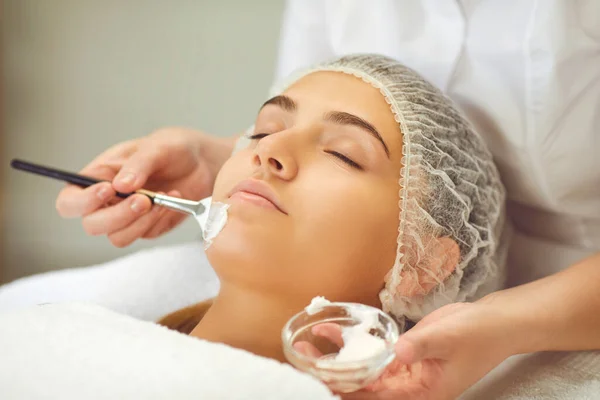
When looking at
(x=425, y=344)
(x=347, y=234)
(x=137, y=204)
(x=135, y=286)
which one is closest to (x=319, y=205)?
(x=347, y=234)

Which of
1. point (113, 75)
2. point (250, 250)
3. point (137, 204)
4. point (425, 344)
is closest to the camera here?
point (425, 344)

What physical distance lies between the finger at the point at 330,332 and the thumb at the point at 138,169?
0.57 meters

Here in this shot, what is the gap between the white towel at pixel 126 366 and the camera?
63cm

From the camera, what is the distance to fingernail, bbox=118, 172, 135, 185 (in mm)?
1140

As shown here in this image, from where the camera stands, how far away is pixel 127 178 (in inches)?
45.1

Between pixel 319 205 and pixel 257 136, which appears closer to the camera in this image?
pixel 319 205

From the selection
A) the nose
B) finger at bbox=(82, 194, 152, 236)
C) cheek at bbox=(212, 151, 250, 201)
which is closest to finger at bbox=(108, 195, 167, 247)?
finger at bbox=(82, 194, 152, 236)

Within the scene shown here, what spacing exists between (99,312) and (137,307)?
475 millimetres

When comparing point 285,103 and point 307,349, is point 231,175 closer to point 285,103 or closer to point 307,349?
point 285,103

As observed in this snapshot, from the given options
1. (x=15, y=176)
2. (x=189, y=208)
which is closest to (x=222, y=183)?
(x=189, y=208)

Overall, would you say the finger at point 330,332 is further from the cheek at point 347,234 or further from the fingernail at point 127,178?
the fingernail at point 127,178

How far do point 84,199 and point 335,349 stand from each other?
0.64 meters

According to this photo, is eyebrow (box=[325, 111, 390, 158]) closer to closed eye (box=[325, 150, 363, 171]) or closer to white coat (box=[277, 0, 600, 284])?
closed eye (box=[325, 150, 363, 171])

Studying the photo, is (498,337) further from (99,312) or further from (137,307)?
(137,307)
